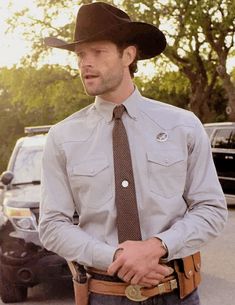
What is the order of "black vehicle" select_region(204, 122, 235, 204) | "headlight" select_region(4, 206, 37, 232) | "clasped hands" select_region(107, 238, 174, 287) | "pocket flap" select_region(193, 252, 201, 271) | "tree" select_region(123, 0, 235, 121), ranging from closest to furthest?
"clasped hands" select_region(107, 238, 174, 287) < "pocket flap" select_region(193, 252, 201, 271) < "headlight" select_region(4, 206, 37, 232) < "black vehicle" select_region(204, 122, 235, 204) < "tree" select_region(123, 0, 235, 121)

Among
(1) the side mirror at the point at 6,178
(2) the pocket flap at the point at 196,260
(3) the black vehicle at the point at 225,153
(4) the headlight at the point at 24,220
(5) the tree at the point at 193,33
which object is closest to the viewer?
(2) the pocket flap at the point at 196,260

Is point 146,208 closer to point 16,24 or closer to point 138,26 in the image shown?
point 138,26

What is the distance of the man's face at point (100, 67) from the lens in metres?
2.85

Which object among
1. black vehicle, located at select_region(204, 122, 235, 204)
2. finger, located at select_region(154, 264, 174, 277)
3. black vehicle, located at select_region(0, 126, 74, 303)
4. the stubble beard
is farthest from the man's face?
black vehicle, located at select_region(204, 122, 235, 204)

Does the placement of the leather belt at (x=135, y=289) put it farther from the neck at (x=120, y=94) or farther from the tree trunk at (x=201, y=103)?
the tree trunk at (x=201, y=103)

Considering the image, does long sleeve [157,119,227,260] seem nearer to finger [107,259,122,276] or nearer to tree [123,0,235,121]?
finger [107,259,122,276]

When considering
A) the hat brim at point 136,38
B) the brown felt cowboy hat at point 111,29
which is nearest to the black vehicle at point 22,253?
the hat brim at point 136,38

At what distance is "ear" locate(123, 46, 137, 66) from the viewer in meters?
2.96

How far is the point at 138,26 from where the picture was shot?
2930 millimetres

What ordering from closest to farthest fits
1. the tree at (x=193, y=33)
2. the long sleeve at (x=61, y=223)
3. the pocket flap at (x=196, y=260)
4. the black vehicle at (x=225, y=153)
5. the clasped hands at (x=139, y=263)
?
the clasped hands at (x=139, y=263) < the long sleeve at (x=61, y=223) < the pocket flap at (x=196, y=260) < the black vehicle at (x=225, y=153) < the tree at (x=193, y=33)

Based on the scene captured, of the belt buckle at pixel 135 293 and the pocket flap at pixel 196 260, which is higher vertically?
the pocket flap at pixel 196 260

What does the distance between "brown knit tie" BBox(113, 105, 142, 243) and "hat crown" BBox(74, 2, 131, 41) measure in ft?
1.45

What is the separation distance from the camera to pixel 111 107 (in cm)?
293

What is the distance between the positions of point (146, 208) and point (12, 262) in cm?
463
